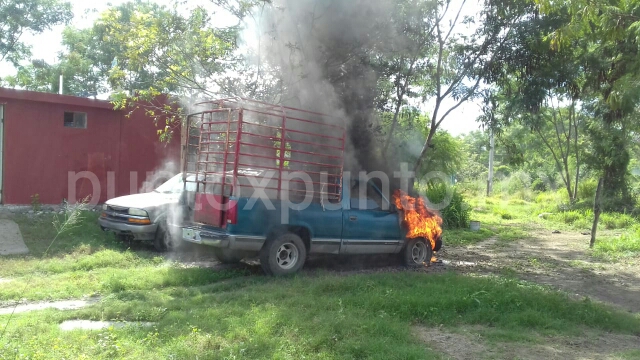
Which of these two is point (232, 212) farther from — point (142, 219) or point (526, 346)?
point (526, 346)

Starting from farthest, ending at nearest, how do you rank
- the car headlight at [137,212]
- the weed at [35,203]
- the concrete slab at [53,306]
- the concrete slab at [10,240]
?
the weed at [35,203] → the car headlight at [137,212] → the concrete slab at [10,240] → the concrete slab at [53,306]

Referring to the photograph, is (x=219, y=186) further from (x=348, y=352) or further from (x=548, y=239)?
(x=548, y=239)

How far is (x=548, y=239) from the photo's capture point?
1521cm

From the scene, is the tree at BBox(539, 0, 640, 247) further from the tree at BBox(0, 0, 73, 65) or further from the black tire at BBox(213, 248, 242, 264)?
the tree at BBox(0, 0, 73, 65)

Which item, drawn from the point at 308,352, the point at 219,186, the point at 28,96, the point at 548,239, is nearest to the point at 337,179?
the point at 219,186

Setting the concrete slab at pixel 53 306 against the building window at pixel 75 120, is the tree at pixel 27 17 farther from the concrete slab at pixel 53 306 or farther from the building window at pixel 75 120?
A: the concrete slab at pixel 53 306

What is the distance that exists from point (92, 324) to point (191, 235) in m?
2.37

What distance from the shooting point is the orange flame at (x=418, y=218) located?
925 centimetres

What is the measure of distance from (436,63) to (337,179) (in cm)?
471

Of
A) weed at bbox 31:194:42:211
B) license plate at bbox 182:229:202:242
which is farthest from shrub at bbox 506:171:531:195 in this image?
license plate at bbox 182:229:202:242

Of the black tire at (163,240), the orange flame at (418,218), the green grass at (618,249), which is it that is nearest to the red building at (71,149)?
the black tire at (163,240)

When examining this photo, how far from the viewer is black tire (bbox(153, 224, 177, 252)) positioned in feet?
31.1

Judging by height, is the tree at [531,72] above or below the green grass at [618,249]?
above

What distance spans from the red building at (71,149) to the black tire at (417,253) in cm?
760
